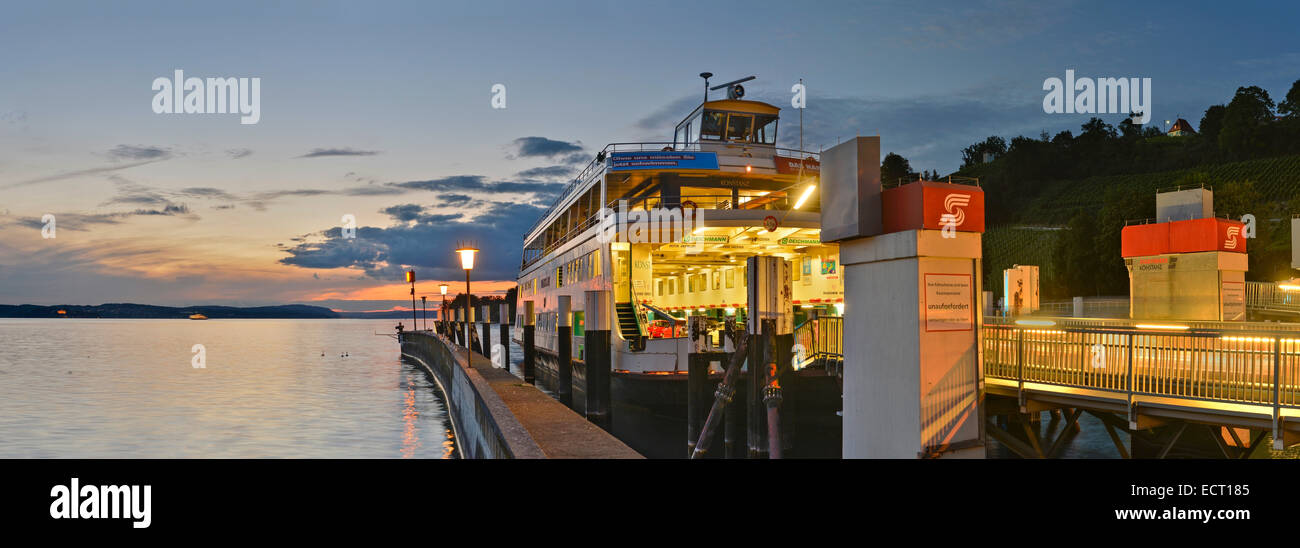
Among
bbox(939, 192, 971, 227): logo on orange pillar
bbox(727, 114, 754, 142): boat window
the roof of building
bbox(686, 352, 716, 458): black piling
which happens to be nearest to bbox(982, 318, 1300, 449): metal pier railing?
bbox(939, 192, 971, 227): logo on orange pillar

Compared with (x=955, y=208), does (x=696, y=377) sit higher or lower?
lower

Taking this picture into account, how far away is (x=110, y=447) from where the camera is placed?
87.4 ft

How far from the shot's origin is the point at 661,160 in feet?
80.5

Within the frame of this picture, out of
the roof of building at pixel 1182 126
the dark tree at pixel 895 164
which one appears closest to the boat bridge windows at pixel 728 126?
the dark tree at pixel 895 164

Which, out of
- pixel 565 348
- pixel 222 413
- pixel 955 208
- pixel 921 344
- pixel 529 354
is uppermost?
pixel 955 208

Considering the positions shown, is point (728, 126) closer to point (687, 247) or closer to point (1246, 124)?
point (687, 247)

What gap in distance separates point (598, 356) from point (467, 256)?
450 centimetres

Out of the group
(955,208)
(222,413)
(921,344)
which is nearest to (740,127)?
(955,208)

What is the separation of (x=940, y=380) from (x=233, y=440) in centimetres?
2631

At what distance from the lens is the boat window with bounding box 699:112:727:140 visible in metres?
28.6

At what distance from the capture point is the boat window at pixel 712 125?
2864 cm

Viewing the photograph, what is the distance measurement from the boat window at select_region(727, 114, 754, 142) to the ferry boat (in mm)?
42

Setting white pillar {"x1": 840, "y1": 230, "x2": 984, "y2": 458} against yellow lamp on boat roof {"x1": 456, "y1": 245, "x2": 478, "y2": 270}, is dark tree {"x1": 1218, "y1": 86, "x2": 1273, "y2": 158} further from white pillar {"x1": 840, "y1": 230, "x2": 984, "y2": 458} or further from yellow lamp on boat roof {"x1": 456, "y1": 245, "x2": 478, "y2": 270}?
white pillar {"x1": 840, "y1": 230, "x2": 984, "y2": 458}
